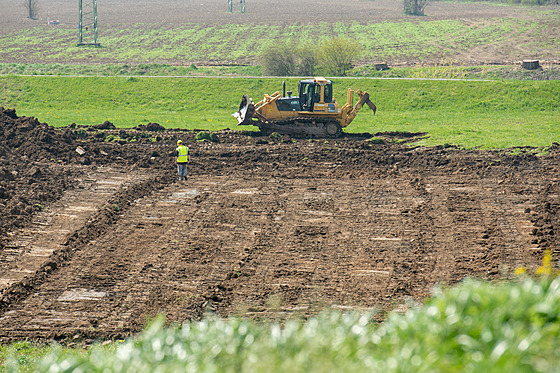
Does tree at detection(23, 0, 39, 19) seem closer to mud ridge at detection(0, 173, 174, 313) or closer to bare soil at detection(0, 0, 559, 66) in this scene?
bare soil at detection(0, 0, 559, 66)

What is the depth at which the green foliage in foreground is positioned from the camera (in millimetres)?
4176

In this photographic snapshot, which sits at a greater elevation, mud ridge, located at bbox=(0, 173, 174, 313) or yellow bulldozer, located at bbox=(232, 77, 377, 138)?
yellow bulldozer, located at bbox=(232, 77, 377, 138)

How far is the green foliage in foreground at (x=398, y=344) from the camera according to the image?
418 cm

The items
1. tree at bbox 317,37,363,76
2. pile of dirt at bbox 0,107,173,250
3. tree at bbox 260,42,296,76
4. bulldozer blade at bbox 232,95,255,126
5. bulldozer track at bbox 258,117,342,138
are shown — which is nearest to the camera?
pile of dirt at bbox 0,107,173,250

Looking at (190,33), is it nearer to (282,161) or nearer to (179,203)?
(282,161)

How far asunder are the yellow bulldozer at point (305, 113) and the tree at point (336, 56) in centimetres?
2191

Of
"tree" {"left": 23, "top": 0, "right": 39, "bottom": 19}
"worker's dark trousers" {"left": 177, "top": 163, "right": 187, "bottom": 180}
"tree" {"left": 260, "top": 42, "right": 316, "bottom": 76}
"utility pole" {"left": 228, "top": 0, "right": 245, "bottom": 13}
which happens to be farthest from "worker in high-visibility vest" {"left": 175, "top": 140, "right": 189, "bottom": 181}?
"tree" {"left": 23, "top": 0, "right": 39, "bottom": 19}

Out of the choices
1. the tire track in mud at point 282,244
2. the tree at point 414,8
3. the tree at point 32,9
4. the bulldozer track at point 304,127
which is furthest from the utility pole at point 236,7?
the tire track in mud at point 282,244

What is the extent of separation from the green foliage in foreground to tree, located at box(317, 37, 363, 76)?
45870 mm

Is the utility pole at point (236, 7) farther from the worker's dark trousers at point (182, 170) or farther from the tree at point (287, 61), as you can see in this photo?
the worker's dark trousers at point (182, 170)

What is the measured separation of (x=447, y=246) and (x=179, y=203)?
8.01 metres

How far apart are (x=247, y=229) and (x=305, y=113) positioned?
1394 centimetres

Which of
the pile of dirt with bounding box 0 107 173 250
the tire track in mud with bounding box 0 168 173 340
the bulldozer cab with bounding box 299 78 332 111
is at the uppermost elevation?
the bulldozer cab with bounding box 299 78 332 111

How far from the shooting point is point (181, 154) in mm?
20062
